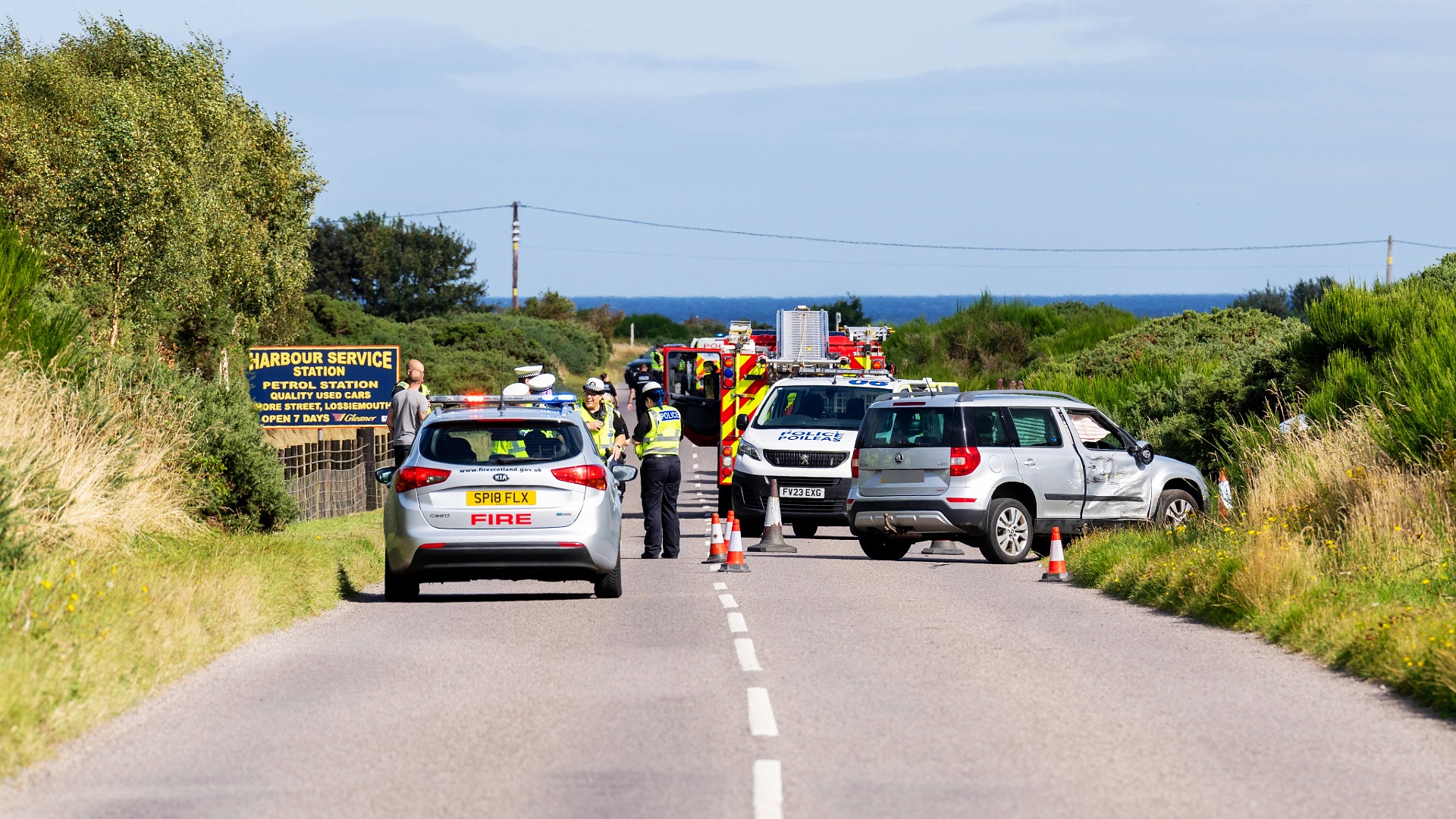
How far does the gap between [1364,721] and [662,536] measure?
11786mm

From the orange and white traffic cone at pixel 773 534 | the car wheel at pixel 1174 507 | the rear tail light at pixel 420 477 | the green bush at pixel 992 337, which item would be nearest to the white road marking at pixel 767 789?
the rear tail light at pixel 420 477

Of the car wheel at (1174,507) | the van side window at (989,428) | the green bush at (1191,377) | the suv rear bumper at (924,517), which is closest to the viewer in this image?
Answer: the suv rear bumper at (924,517)

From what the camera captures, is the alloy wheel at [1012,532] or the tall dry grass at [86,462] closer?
the tall dry grass at [86,462]

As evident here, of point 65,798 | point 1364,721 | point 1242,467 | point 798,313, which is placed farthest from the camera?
point 798,313

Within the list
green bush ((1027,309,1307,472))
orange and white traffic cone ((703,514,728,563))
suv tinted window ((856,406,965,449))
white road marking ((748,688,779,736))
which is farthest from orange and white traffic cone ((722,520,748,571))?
green bush ((1027,309,1307,472))

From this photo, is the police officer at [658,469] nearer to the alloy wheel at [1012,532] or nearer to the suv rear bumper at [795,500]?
the suv rear bumper at [795,500]

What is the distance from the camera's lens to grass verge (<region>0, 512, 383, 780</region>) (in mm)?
8297

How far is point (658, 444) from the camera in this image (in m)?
19.5

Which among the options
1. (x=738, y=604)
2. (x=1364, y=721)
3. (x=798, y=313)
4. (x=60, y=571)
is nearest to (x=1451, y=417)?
(x=738, y=604)

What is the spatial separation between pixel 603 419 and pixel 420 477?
5.55m

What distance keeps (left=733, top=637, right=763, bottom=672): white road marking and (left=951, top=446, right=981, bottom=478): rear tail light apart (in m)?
7.11

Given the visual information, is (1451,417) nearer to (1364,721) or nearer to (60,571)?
(1364,721)

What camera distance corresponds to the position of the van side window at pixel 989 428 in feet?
62.8

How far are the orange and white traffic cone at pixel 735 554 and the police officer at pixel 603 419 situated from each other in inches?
79.1
